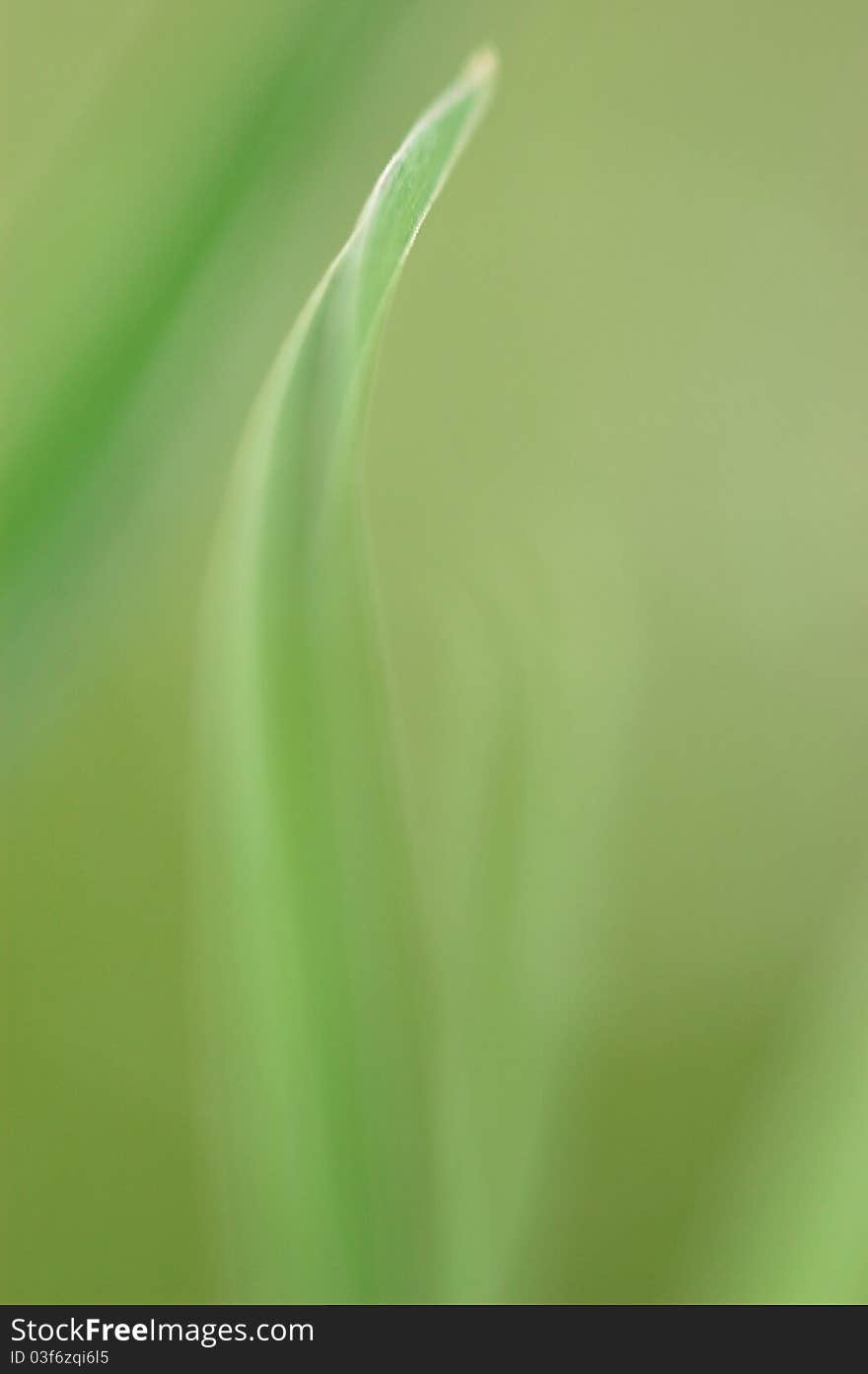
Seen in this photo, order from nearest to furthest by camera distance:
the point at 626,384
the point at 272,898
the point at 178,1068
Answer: the point at 272,898 → the point at 178,1068 → the point at 626,384

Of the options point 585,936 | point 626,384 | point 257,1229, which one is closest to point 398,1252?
point 257,1229

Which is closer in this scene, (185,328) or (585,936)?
(185,328)

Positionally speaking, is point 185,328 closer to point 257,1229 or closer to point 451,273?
point 257,1229

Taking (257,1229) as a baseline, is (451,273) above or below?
above

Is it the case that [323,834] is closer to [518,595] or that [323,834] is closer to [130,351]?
[130,351]
